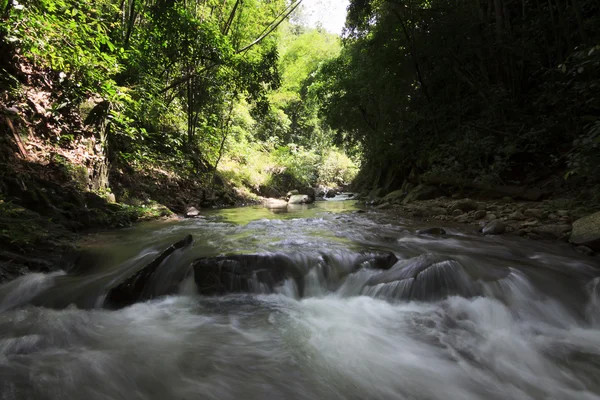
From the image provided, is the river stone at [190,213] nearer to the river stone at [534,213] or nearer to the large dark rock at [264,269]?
the large dark rock at [264,269]

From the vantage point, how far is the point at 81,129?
237 inches

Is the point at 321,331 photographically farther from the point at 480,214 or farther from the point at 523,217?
the point at 480,214

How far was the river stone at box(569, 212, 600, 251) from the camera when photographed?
381cm

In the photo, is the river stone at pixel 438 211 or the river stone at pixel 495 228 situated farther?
the river stone at pixel 438 211

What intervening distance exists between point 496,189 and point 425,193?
222 cm

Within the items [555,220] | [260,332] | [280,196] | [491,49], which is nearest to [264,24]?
[280,196]

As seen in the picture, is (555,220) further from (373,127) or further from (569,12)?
(373,127)

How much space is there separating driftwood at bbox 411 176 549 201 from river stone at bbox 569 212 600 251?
2269mm

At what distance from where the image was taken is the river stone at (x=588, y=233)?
3.81 m

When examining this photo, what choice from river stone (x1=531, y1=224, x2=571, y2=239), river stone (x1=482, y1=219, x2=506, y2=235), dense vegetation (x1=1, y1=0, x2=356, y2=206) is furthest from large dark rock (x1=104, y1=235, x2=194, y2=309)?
river stone (x1=531, y1=224, x2=571, y2=239)

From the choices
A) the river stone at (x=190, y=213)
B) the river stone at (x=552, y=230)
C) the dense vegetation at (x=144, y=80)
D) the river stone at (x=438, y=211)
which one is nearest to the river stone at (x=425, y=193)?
the river stone at (x=438, y=211)

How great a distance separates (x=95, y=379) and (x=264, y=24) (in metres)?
13.9

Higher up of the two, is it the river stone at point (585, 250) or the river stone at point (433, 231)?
the river stone at point (433, 231)

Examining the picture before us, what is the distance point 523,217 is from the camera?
5.47 meters
